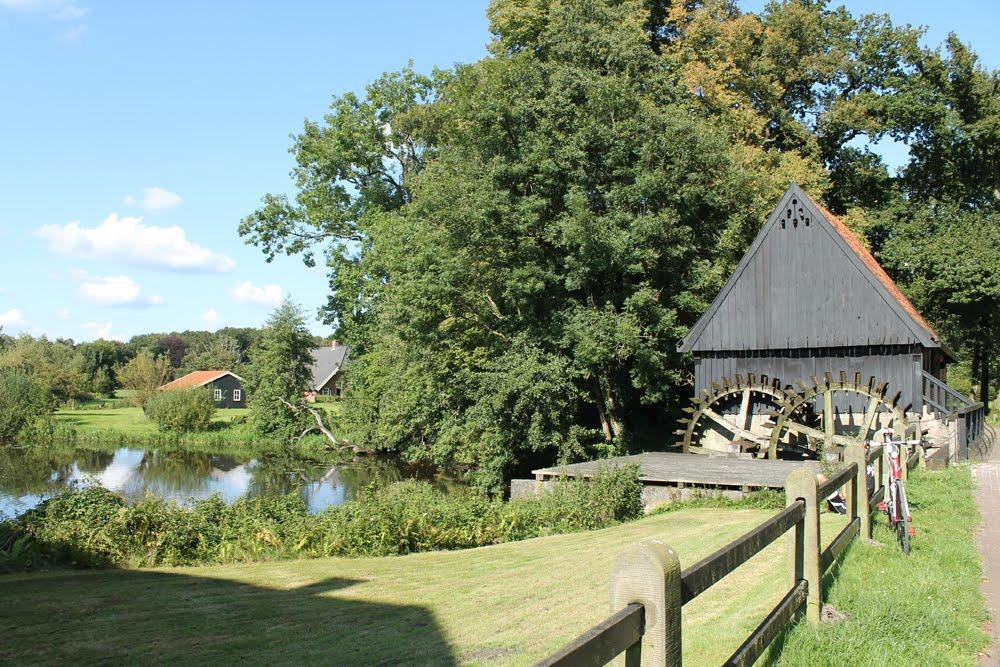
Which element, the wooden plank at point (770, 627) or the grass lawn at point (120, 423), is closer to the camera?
the wooden plank at point (770, 627)

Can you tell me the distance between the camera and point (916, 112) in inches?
1330

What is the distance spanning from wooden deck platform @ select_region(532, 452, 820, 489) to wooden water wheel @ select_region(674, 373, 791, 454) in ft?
12.6

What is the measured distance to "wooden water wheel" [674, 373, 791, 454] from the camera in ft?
80.3

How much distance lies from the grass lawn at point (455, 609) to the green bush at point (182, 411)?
40.5m

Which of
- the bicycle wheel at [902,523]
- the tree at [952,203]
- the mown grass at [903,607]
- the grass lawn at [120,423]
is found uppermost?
the tree at [952,203]

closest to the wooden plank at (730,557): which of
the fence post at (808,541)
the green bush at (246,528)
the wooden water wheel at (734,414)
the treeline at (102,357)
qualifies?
the fence post at (808,541)

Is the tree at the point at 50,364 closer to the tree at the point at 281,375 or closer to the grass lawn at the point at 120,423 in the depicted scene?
the grass lawn at the point at 120,423

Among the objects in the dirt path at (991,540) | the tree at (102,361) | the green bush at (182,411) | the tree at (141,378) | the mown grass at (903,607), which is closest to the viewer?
the mown grass at (903,607)

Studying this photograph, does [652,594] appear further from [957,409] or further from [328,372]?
[328,372]

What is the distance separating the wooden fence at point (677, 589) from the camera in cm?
319

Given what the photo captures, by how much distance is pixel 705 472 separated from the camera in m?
18.0

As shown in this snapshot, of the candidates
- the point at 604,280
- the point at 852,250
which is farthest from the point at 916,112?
the point at 604,280

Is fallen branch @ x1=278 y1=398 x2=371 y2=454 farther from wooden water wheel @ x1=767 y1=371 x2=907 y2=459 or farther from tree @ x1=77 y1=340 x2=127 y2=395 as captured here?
tree @ x1=77 y1=340 x2=127 y2=395

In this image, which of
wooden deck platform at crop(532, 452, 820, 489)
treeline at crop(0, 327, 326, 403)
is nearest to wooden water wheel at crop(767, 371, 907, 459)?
wooden deck platform at crop(532, 452, 820, 489)
